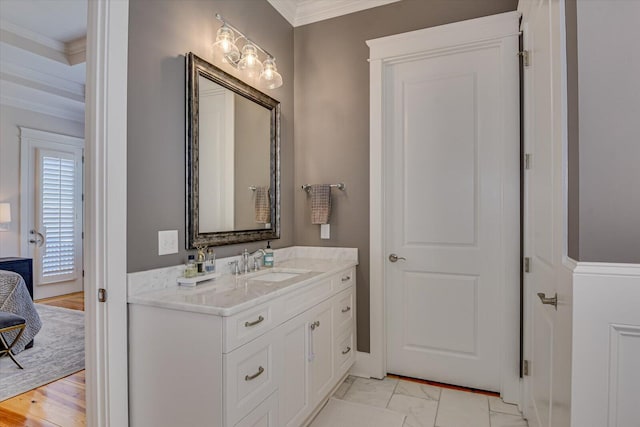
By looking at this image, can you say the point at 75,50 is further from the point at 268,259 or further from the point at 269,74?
the point at 268,259

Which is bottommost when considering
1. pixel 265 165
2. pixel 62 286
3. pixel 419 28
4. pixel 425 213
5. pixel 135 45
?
pixel 62 286

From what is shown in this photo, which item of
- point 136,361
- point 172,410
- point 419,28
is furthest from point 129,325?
point 419,28

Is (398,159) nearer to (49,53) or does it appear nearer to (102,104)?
(102,104)

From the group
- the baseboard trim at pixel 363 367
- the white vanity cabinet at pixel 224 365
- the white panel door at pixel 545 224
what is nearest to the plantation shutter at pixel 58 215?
the white vanity cabinet at pixel 224 365

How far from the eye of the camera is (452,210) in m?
2.49

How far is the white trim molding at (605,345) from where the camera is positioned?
41.4 inches

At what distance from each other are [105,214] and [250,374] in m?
0.87

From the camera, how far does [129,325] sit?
5.04 ft

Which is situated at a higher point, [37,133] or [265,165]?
[37,133]

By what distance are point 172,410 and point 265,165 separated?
1.61 meters

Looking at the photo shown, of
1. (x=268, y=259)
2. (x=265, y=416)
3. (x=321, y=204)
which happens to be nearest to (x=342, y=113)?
(x=321, y=204)

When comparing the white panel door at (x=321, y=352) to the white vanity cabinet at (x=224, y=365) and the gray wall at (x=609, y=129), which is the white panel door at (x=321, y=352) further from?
the gray wall at (x=609, y=129)

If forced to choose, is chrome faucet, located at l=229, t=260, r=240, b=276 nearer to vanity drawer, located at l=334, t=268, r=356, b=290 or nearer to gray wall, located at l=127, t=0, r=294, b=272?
gray wall, located at l=127, t=0, r=294, b=272

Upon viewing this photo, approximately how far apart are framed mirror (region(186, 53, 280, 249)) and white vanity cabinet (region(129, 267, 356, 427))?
54 cm
